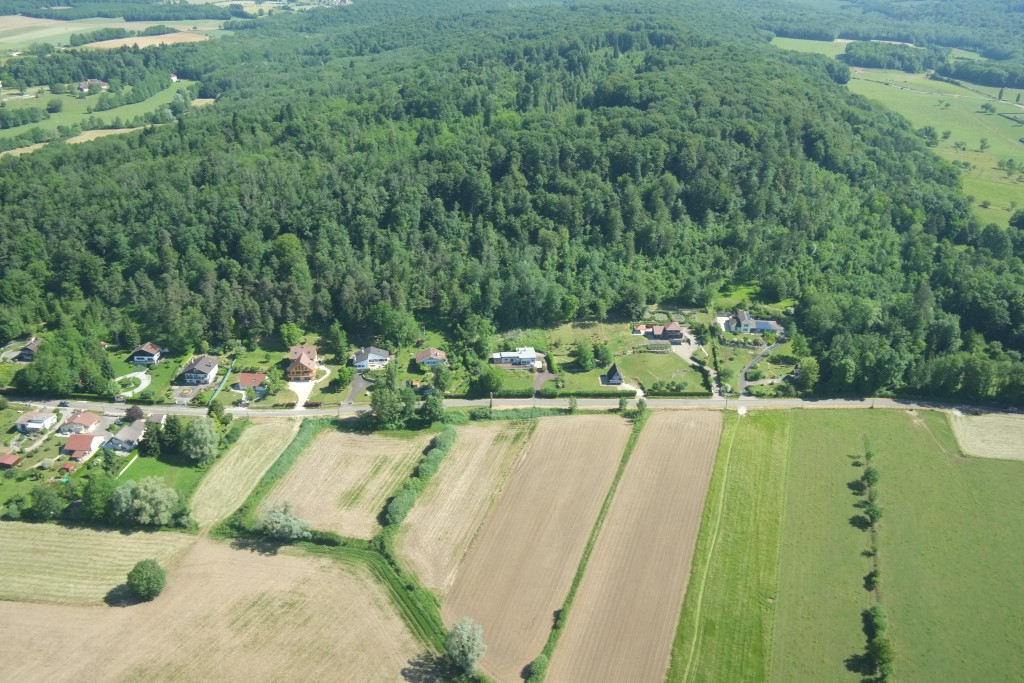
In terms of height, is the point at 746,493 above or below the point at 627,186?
below

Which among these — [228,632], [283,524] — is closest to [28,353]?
[283,524]

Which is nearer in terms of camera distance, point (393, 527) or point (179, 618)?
point (179, 618)

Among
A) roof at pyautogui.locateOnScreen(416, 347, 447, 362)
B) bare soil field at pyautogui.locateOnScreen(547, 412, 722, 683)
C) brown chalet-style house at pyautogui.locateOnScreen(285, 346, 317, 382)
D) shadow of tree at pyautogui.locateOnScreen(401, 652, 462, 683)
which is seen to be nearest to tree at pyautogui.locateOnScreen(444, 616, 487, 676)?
shadow of tree at pyautogui.locateOnScreen(401, 652, 462, 683)

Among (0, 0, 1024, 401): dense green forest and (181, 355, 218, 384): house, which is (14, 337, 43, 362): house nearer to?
(0, 0, 1024, 401): dense green forest

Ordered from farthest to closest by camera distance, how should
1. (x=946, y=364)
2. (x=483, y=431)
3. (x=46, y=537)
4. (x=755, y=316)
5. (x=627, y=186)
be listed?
(x=627, y=186), (x=755, y=316), (x=946, y=364), (x=483, y=431), (x=46, y=537)

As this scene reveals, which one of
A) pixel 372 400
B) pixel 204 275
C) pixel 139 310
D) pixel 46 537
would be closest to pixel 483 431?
pixel 372 400

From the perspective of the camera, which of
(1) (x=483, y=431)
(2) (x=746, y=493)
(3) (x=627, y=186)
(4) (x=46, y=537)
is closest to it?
(4) (x=46, y=537)

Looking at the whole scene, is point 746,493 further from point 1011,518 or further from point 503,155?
point 503,155
